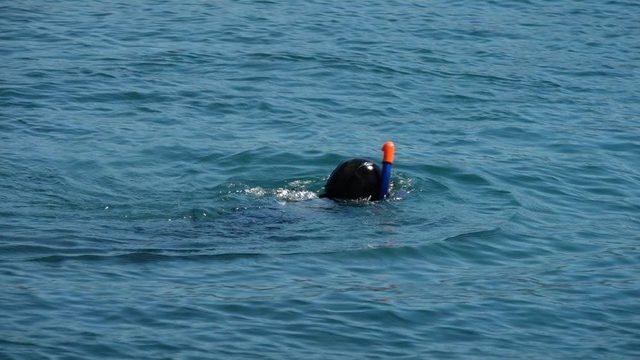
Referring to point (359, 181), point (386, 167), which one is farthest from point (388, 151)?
point (359, 181)

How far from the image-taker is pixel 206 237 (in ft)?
36.6

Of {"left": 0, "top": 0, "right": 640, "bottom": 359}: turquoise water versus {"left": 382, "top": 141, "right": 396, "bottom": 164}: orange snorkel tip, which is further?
{"left": 382, "top": 141, "right": 396, "bottom": 164}: orange snorkel tip

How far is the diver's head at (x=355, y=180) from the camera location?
40.1 feet

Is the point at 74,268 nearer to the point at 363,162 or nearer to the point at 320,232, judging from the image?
the point at 320,232

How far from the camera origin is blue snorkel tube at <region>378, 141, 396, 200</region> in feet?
39.1

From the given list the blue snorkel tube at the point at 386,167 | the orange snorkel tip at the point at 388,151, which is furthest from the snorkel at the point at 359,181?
the orange snorkel tip at the point at 388,151

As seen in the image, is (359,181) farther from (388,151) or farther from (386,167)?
(388,151)

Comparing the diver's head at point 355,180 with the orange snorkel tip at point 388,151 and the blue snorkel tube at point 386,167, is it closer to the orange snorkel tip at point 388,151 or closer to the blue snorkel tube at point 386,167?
the blue snorkel tube at point 386,167

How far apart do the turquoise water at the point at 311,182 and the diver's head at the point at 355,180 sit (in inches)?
6.2

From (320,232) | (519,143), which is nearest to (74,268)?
(320,232)

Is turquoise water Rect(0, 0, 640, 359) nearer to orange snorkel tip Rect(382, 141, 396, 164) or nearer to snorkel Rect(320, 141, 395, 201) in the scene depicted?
snorkel Rect(320, 141, 395, 201)

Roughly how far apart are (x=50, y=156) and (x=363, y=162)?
13.0 feet

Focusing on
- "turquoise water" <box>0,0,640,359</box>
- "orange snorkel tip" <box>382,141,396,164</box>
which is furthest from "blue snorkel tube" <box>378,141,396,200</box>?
"turquoise water" <box>0,0,640,359</box>

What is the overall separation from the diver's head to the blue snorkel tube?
51 millimetres
